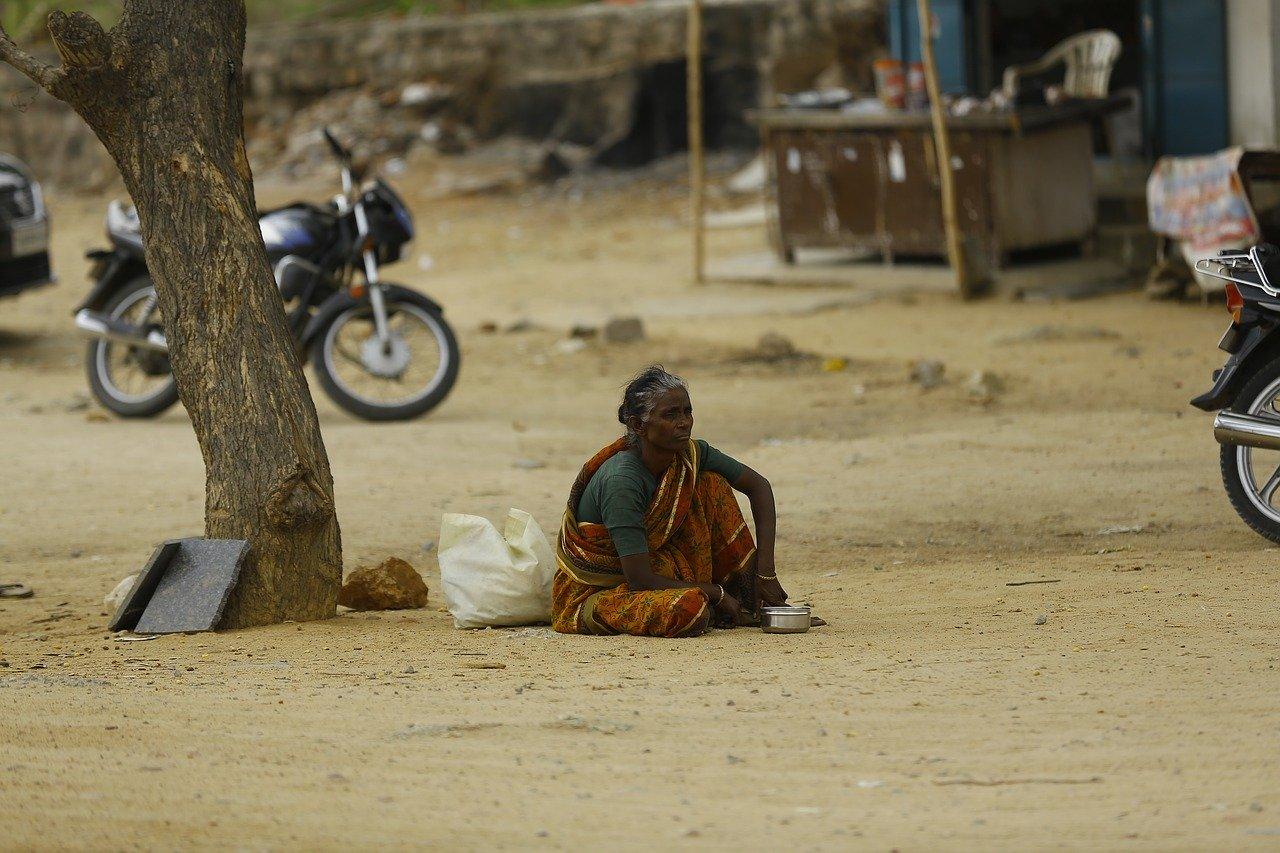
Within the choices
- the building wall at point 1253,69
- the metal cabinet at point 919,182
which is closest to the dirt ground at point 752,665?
the building wall at point 1253,69

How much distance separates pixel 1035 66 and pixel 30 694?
1116 centimetres

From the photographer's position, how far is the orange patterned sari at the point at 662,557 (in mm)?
4617

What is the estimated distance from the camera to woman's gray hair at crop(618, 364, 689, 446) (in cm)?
448

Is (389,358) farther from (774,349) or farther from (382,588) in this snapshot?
(382,588)

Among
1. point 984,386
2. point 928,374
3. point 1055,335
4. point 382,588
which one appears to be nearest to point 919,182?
point 1055,335

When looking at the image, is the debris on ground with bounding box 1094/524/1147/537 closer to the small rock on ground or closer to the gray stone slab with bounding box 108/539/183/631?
the gray stone slab with bounding box 108/539/183/631

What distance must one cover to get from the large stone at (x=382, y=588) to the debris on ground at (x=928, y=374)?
4.46m

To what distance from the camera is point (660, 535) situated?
15.3 feet

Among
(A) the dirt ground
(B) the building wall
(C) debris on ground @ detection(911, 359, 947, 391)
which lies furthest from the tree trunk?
(B) the building wall

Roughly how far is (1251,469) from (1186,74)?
24.8 feet

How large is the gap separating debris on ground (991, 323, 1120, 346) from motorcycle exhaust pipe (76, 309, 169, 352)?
17.1 ft

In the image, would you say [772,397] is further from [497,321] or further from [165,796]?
[165,796]

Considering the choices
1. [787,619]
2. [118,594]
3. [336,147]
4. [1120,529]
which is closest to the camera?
[787,619]

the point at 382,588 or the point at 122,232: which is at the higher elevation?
the point at 122,232
